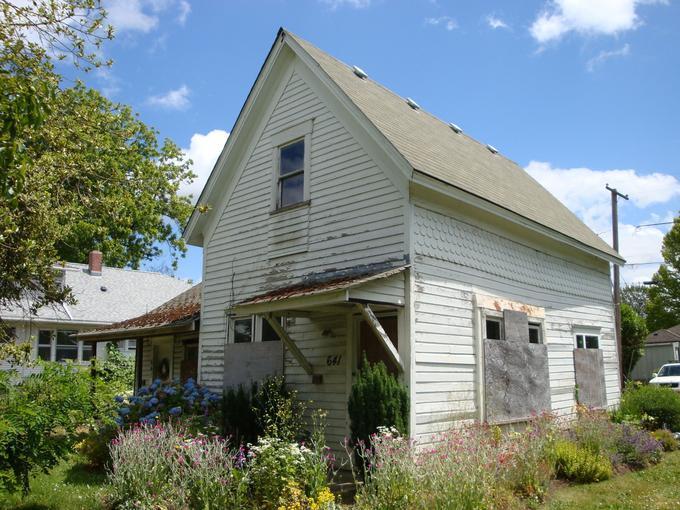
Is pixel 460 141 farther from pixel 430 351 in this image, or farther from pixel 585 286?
pixel 430 351

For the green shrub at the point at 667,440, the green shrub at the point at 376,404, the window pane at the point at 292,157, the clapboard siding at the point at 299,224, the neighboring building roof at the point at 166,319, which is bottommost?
the green shrub at the point at 667,440

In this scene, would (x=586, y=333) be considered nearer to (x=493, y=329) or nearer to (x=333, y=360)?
(x=493, y=329)

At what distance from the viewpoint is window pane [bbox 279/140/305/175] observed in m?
11.6

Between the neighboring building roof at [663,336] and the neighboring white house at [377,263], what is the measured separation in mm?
30784

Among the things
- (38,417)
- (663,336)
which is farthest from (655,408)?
(663,336)

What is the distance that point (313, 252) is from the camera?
10.7 m

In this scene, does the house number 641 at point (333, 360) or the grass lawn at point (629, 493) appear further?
the house number 641 at point (333, 360)

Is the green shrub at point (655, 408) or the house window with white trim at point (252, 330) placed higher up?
the house window with white trim at point (252, 330)

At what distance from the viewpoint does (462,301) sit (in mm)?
10016

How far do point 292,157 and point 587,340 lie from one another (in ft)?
28.9

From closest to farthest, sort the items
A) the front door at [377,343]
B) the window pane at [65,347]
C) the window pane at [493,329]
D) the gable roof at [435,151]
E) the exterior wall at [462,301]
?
1. the exterior wall at [462,301]
2. the front door at [377,343]
3. the gable roof at [435,151]
4. the window pane at [493,329]
5. the window pane at [65,347]

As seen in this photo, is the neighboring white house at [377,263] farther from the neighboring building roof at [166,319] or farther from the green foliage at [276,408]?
the neighboring building roof at [166,319]

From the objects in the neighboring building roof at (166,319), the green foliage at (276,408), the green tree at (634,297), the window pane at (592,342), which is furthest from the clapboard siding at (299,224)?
the green tree at (634,297)

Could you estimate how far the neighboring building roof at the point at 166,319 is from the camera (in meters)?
14.0
